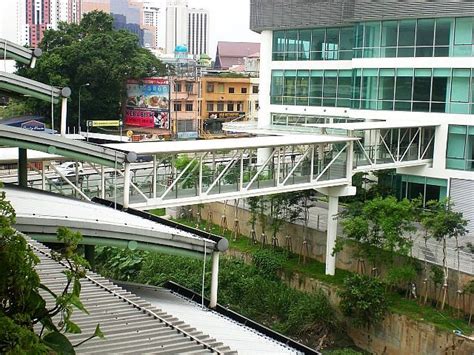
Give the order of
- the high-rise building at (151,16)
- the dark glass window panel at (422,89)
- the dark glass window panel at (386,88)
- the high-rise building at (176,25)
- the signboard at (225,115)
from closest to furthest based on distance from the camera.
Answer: the dark glass window panel at (422,89), the dark glass window panel at (386,88), the signboard at (225,115), the high-rise building at (176,25), the high-rise building at (151,16)

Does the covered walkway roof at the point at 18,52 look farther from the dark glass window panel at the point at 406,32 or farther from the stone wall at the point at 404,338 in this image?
the dark glass window panel at the point at 406,32

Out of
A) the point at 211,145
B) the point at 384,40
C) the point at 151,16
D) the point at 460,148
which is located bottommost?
the point at 460,148

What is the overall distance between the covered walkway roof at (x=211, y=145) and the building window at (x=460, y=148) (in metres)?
4.49

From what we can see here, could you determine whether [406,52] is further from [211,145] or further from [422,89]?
[211,145]

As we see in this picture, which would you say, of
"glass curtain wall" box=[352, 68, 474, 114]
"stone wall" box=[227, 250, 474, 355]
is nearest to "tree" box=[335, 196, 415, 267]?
"stone wall" box=[227, 250, 474, 355]

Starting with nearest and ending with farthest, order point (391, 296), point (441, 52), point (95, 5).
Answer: point (391, 296) → point (441, 52) → point (95, 5)

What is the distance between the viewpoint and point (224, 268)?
19234 mm

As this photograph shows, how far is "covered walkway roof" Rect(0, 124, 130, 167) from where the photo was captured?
1177 cm

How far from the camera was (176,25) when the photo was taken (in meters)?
139

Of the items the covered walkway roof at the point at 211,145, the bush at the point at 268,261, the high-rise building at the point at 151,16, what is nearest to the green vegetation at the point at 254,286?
the bush at the point at 268,261

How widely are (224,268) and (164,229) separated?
8.56 m

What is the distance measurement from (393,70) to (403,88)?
72 cm

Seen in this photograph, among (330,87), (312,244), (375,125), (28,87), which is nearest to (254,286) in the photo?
(312,244)

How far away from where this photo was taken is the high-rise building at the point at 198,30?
5467 inches
